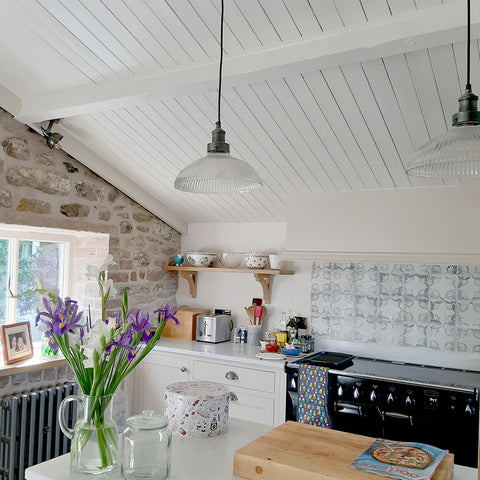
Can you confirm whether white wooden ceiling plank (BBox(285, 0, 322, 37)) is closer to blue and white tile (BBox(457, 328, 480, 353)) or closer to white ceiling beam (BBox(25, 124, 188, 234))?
white ceiling beam (BBox(25, 124, 188, 234))

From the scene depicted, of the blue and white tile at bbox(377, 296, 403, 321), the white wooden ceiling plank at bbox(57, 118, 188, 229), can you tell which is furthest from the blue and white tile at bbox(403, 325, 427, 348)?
the white wooden ceiling plank at bbox(57, 118, 188, 229)

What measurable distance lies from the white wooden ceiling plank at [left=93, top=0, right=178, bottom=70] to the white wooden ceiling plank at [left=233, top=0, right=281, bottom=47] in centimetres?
54

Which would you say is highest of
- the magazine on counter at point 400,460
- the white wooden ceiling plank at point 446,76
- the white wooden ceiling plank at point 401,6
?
the white wooden ceiling plank at point 401,6

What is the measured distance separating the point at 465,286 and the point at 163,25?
2.66 m

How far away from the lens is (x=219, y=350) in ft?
13.3

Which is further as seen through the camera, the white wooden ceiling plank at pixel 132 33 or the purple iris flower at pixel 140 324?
the white wooden ceiling plank at pixel 132 33

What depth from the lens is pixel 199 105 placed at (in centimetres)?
318

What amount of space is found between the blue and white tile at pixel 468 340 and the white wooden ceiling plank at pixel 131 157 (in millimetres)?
2166

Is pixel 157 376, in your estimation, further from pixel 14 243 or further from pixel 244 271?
pixel 14 243

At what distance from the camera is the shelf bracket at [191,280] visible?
4.75m

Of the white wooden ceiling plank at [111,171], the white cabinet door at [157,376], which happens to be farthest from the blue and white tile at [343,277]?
the white wooden ceiling plank at [111,171]

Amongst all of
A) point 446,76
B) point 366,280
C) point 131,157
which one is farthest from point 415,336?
point 131,157

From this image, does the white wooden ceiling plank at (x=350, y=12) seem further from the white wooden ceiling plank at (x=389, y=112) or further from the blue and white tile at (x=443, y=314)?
the blue and white tile at (x=443, y=314)

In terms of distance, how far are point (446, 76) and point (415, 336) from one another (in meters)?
2.00
